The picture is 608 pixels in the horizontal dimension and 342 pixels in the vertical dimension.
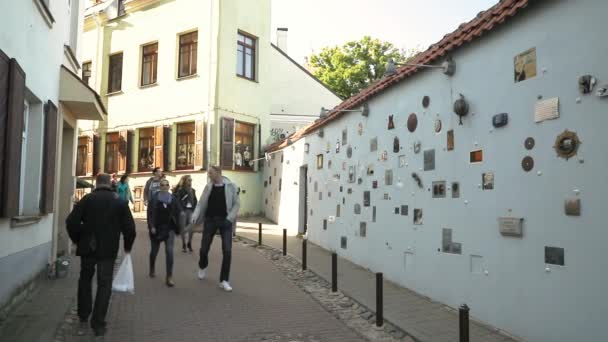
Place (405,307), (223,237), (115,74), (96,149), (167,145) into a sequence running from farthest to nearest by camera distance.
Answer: (115,74), (96,149), (167,145), (223,237), (405,307)

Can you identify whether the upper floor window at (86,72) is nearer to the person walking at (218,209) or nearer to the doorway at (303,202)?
the doorway at (303,202)

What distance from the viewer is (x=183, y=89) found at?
19.5 m

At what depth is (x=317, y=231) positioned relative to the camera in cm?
1266

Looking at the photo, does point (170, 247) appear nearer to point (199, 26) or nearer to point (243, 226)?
point (243, 226)

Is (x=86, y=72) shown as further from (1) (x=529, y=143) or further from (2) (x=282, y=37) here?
(1) (x=529, y=143)

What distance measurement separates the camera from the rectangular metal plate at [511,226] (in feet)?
17.5

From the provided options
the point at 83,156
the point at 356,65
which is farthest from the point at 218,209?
the point at 356,65

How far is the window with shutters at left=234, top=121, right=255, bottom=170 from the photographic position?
1919cm

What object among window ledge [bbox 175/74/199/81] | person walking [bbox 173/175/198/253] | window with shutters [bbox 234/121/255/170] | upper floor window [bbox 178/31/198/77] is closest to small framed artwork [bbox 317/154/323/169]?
person walking [bbox 173/175/198/253]

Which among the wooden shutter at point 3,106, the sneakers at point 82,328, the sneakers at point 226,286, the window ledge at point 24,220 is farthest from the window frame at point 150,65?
the sneakers at point 82,328

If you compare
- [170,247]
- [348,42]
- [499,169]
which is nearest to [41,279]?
[170,247]

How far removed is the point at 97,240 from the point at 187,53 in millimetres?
15331

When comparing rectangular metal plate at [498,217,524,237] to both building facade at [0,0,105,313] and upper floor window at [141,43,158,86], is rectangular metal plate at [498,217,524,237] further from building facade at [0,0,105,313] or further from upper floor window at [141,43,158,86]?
upper floor window at [141,43,158,86]

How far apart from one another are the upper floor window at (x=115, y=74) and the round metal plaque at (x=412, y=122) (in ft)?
55.9
